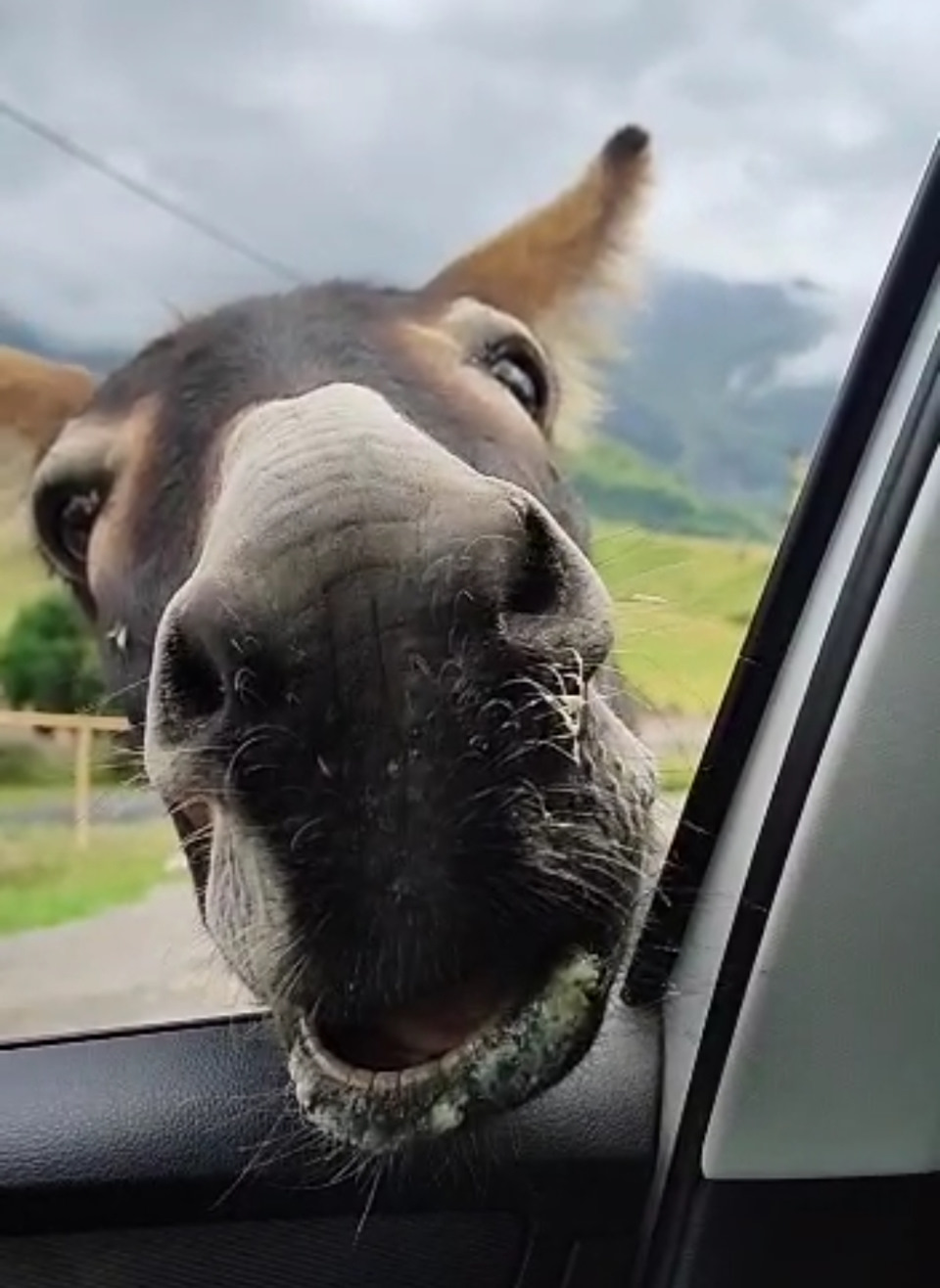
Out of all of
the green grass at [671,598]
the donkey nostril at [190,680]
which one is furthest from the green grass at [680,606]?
the donkey nostril at [190,680]

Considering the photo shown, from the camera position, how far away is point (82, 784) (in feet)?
5.28

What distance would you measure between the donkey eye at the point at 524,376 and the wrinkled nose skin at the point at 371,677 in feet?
0.35

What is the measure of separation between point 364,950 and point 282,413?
1.18 ft

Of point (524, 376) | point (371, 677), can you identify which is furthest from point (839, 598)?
point (371, 677)

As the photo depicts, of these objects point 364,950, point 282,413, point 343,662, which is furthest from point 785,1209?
point 282,413

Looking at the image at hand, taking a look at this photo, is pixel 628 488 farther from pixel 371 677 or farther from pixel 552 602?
pixel 371 677

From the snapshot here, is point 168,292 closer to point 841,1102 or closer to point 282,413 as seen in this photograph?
point 282,413

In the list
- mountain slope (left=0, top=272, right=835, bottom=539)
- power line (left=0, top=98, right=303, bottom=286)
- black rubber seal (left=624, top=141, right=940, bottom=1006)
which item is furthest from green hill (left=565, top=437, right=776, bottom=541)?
power line (left=0, top=98, right=303, bottom=286)

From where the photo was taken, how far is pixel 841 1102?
1.81 meters

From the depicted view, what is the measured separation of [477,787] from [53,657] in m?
0.32

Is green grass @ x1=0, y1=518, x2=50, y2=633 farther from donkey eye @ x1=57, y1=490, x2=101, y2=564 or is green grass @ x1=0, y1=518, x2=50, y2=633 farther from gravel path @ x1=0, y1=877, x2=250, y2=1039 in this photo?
gravel path @ x1=0, y1=877, x2=250, y2=1039

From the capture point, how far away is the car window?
4.94 ft

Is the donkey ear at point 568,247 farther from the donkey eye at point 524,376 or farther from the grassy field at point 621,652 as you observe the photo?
the grassy field at point 621,652


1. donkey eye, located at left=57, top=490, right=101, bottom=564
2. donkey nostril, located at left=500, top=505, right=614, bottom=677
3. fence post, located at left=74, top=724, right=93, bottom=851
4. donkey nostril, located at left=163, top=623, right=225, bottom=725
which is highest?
donkey nostril, located at left=500, top=505, right=614, bottom=677
